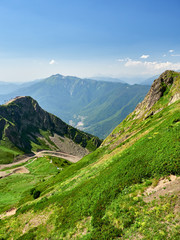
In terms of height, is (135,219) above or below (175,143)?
below

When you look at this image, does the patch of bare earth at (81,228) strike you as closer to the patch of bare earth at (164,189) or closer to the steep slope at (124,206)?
the steep slope at (124,206)

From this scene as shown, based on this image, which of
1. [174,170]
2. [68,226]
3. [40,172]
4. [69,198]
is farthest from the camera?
[40,172]

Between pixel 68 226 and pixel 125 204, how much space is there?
32.0 feet

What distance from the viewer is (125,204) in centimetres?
1989

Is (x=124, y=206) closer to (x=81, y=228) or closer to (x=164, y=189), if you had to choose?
(x=164, y=189)

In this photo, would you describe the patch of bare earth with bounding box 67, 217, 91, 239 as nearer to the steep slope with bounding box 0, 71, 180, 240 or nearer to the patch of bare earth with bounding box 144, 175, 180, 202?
the steep slope with bounding box 0, 71, 180, 240

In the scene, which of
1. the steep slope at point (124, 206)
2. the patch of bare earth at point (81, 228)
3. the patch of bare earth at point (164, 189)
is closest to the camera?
the steep slope at point (124, 206)

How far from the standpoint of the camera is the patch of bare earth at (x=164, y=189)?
60.6 ft

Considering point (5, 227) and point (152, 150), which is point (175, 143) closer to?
point (152, 150)

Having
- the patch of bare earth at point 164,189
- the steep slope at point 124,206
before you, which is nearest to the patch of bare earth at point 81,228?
the steep slope at point 124,206

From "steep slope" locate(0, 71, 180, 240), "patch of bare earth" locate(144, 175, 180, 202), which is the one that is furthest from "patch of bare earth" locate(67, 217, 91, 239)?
"patch of bare earth" locate(144, 175, 180, 202)

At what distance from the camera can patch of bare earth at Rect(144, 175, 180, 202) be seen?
18.5 meters

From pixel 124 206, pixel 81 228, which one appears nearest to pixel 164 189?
pixel 124 206

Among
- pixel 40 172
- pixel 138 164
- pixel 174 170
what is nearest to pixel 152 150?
pixel 138 164
